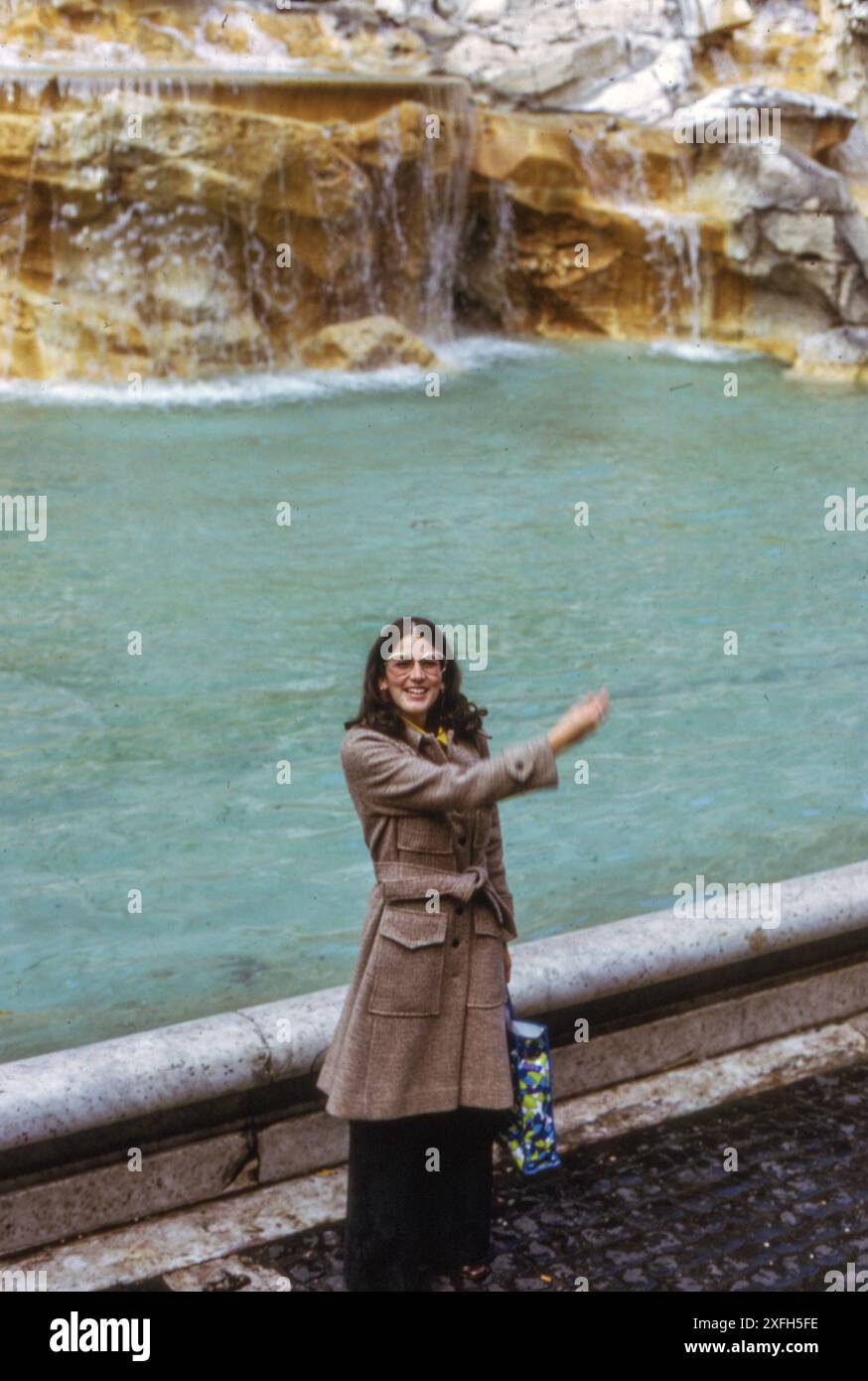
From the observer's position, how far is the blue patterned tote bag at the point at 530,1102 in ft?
12.8

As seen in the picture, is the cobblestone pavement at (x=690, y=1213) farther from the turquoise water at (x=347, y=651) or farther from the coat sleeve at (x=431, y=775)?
the turquoise water at (x=347, y=651)

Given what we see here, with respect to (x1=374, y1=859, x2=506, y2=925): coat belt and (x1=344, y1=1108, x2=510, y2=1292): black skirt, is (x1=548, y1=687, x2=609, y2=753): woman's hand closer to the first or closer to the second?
(x1=374, y1=859, x2=506, y2=925): coat belt

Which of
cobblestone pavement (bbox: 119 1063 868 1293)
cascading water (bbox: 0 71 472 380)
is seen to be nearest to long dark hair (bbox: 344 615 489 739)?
cobblestone pavement (bbox: 119 1063 868 1293)

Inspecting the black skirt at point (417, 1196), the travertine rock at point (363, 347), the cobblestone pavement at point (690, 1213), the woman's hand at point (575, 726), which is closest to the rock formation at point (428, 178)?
the travertine rock at point (363, 347)

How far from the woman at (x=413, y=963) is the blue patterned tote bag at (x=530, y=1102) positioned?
7cm

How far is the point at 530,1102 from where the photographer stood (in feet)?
12.9

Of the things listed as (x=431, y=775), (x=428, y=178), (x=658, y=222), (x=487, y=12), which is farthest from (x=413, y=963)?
(x=487, y=12)

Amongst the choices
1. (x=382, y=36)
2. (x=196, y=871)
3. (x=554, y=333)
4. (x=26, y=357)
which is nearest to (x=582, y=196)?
(x=554, y=333)

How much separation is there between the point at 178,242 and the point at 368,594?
6300 mm

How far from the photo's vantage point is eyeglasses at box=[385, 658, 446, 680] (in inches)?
148

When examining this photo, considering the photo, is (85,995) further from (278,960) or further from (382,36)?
(382,36)

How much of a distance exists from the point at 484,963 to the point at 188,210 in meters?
11.8

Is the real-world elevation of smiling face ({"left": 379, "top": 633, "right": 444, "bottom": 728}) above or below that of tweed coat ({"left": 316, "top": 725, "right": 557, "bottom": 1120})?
above

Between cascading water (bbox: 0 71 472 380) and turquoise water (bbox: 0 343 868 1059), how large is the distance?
724 millimetres
